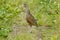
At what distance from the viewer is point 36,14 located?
7719 mm

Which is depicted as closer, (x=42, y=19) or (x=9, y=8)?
(x=42, y=19)

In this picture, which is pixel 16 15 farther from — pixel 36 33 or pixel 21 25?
pixel 36 33

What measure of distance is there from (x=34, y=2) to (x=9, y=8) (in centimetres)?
95

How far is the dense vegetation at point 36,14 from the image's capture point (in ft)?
22.7

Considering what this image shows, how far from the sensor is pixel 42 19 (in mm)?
7543

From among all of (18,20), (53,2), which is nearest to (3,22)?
(18,20)

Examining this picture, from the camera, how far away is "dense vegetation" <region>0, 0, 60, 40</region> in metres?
6.92

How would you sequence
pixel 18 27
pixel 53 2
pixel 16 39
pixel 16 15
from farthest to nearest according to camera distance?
pixel 53 2
pixel 16 15
pixel 18 27
pixel 16 39

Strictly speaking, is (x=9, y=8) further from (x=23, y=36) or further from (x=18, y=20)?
(x=23, y=36)

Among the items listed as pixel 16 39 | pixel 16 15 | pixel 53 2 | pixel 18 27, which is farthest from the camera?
pixel 53 2

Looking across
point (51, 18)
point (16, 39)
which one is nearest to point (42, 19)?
point (51, 18)

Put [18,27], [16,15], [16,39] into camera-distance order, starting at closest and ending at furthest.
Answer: [16,39]
[18,27]
[16,15]

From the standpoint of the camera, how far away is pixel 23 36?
265 inches

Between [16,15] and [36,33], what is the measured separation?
1196mm
